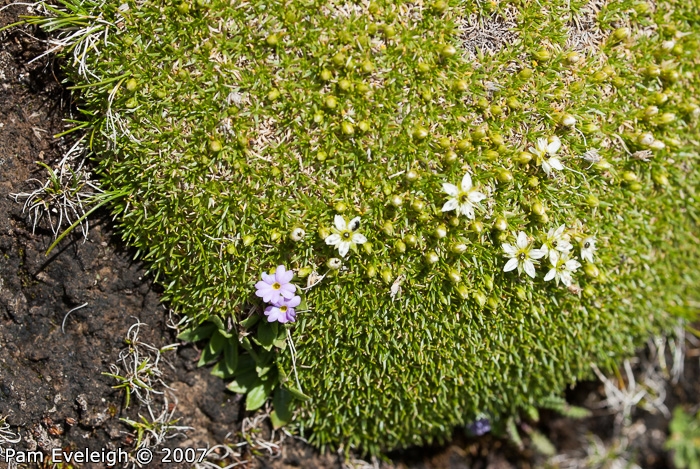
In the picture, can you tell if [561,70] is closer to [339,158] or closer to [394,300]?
[339,158]


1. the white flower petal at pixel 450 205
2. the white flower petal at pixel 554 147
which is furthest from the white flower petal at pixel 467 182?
the white flower petal at pixel 554 147

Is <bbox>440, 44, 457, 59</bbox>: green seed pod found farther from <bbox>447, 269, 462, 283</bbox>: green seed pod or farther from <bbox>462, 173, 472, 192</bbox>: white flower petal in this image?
<bbox>447, 269, 462, 283</bbox>: green seed pod

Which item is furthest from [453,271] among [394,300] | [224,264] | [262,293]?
[224,264]

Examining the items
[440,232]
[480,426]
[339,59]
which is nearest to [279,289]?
[440,232]

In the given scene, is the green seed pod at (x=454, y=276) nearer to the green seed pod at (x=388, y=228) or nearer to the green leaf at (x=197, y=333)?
the green seed pod at (x=388, y=228)

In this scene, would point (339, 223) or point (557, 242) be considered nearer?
point (339, 223)

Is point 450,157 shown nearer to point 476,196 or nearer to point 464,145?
point 464,145
